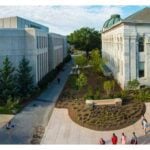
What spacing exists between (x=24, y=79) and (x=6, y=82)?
1.81 meters

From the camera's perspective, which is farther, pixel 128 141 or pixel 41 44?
pixel 41 44

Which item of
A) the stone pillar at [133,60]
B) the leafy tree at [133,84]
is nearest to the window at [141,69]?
the stone pillar at [133,60]

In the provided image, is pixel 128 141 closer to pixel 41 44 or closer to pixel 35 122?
pixel 35 122

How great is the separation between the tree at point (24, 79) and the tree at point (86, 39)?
81.9 feet

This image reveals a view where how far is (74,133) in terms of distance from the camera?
2095 cm

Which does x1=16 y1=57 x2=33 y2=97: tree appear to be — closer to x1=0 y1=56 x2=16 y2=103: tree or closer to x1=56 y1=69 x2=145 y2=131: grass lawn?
x1=0 y1=56 x2=16 y2=103: tree

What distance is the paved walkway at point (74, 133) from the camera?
789 inches

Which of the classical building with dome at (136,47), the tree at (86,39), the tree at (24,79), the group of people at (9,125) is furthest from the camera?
the tree at (86,39)

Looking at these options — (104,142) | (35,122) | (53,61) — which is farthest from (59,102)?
(53,61)

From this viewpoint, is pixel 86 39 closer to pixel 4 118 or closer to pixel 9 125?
pixel 4 118

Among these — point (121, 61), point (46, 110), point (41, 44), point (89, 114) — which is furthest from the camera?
point (41, 44)

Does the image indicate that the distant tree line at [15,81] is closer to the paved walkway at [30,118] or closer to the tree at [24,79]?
the tree at [24,79]

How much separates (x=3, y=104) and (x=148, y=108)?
9765 mm
